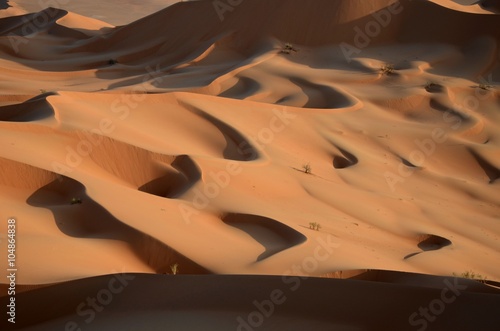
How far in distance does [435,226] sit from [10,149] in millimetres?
3865

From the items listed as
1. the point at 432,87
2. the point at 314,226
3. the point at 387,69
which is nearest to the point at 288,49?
the point at 387,69

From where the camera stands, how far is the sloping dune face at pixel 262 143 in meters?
4.16

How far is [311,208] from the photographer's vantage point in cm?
568

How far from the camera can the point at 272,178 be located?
20.0ft

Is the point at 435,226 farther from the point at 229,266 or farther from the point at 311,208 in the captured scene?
the point at 229,266

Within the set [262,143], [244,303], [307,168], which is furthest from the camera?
[262,143]

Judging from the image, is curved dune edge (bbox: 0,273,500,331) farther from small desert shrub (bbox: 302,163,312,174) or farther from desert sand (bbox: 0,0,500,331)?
small desert shrub (bbox: 302,163,312,174)

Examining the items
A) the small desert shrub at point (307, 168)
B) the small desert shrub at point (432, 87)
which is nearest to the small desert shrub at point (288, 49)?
the small desert shrub at point (432, 87)

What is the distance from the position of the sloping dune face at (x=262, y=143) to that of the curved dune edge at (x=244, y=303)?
0.53ft

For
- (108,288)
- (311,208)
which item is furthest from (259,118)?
(108,288)

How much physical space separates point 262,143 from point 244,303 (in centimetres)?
422

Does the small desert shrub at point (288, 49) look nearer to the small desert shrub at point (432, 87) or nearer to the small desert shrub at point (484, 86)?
the small desert shrub at point (432, 87)

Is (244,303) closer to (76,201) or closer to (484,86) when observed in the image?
(76,201)

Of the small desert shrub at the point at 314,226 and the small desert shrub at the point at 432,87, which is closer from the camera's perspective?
the small desert shrub at the point at 314,226
